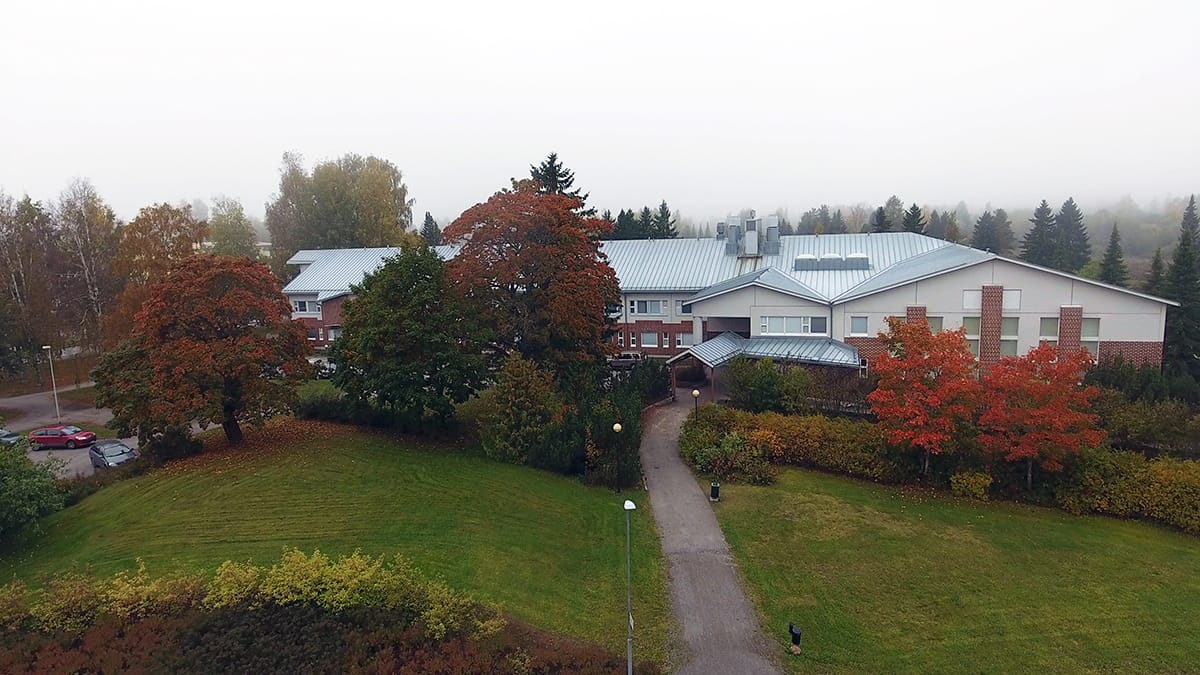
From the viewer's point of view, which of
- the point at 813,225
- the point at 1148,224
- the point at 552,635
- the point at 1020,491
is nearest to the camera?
the point at 552,635

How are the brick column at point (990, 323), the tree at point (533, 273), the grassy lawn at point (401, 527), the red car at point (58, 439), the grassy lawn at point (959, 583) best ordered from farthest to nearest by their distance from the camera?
the brick column at point (990, 323) < the red car at point (58, 439) < the tree at point (533, 273) < the grassy lawn at point (401, 527) < the grassy lawn at point (959, 583)

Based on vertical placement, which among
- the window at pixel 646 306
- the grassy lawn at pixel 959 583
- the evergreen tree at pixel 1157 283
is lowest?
the grassy lawn at pixel 959 583

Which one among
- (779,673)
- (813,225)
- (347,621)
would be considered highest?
(813,225)

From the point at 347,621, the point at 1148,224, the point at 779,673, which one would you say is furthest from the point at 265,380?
the point at 1148,224

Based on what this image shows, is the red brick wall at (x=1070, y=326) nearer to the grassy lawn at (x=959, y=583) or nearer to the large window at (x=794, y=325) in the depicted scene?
the large window at (x=794, y=325)

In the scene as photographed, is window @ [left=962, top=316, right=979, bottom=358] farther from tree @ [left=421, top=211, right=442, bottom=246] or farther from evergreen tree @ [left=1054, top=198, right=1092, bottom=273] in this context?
tree @ [left=421, top=211, right=442, bottom=246]

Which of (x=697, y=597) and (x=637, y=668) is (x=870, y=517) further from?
(x=637, y=668)

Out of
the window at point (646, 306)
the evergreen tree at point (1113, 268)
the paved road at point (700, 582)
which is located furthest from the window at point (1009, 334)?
the evergreen tree at point (1113, 268)
